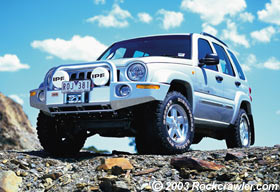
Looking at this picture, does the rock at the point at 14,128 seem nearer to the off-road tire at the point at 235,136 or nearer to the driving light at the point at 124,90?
the off-road tire at the point at 235,136

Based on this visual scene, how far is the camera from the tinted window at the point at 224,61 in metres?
8.65

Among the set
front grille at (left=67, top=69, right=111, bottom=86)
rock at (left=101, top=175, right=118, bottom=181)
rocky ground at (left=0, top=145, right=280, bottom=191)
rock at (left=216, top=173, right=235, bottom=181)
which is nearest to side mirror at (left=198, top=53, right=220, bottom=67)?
rocky ground at (left=0, top=145, right=280, bottom=191)

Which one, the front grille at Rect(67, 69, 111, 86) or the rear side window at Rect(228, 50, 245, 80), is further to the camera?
the rear side window at Rect(228, 50, 245, 80)

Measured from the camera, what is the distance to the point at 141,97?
5977mm

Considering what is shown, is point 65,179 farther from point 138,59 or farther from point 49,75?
point 49,75

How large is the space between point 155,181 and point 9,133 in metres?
13.1

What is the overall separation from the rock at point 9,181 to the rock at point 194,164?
76.2 inches

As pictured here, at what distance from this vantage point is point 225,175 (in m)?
4.91

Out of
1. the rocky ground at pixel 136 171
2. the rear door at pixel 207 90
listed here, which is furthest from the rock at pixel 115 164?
the rear door at pixel 207 90

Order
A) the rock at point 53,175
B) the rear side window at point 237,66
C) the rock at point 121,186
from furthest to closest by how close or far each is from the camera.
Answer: the rear side window at point 237,66, the rock at point 53,175, the rock at point 121,186

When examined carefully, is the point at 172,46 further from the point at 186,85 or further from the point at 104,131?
the point at 104,131

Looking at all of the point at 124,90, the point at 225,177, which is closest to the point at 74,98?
the point at 124,90

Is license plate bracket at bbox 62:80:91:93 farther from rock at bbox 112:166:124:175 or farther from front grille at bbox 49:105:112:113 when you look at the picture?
rock at bbox 112:166:124:175

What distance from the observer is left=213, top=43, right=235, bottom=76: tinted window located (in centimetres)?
865
